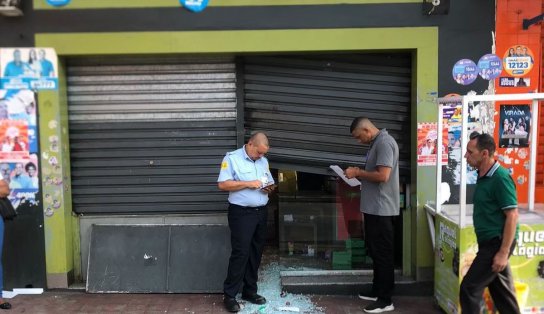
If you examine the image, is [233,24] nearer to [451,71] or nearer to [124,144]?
[124,144]

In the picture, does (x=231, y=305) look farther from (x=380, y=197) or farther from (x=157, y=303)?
(x=380, y=197)

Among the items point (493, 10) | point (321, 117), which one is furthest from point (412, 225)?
point (493, 10)

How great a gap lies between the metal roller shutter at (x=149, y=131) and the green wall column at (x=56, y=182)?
8.5 inches

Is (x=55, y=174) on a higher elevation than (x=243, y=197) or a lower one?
higher

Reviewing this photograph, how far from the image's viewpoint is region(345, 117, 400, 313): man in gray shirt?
4.29m

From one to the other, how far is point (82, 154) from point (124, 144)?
0.50 metres

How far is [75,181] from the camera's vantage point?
5.24 m

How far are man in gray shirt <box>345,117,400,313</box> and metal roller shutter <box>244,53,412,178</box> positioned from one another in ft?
2.20

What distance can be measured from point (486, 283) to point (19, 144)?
4.72 metres

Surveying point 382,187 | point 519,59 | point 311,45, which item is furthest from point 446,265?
point 311,45

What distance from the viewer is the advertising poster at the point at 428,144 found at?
15.7 ft

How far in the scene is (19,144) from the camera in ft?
16.1

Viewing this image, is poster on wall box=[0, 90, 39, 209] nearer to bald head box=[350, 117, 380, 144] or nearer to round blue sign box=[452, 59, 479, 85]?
bald head box=[350, 117, 380, 144]

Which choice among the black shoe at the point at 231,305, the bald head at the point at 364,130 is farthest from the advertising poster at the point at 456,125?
the black shoe at the point at 231,305
